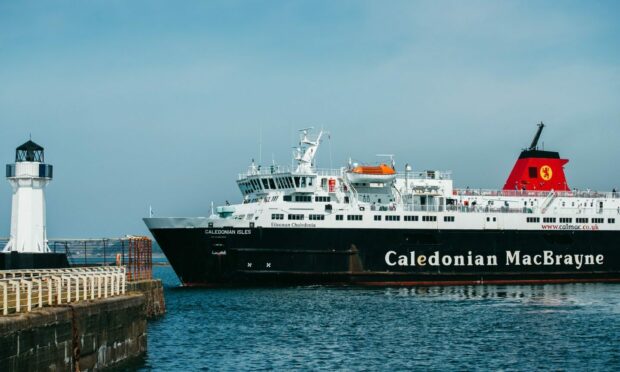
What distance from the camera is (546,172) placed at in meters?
57.9

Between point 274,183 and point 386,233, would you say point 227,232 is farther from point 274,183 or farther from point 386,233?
point 386,233

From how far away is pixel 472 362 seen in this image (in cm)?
2456

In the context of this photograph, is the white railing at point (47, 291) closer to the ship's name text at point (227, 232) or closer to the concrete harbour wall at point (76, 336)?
the concrete harbour wall at point (76, 336)

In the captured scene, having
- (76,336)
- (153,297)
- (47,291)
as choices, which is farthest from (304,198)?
(76,336)

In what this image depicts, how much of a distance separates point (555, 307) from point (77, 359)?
25505 millimetres

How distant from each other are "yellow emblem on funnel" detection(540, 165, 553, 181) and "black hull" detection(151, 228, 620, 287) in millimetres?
5673

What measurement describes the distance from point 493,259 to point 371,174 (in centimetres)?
880

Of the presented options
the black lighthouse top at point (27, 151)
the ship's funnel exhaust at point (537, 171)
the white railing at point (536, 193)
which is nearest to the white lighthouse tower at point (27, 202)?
the black lighthouse top at point (27, 151)

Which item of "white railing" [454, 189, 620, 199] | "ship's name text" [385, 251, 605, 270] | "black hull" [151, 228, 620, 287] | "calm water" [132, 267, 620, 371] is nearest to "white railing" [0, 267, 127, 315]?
"calm water" [132, 267, 620, 371]

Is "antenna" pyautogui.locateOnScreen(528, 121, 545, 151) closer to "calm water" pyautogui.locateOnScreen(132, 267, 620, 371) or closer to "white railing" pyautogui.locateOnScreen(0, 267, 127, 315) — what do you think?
"calm water" pyautogui.locateOnScreen(132, 267, 620, 371)

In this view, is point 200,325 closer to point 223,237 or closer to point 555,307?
point 223,237

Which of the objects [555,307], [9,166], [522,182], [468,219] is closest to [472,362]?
[555,307]

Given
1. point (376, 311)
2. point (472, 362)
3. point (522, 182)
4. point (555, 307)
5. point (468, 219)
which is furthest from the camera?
point (522, 182)

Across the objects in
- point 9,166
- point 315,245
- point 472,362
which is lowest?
point 472,362
